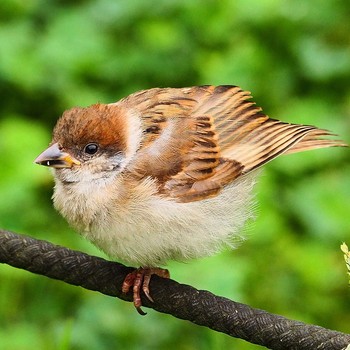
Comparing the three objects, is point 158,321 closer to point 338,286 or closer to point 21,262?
point 338,286

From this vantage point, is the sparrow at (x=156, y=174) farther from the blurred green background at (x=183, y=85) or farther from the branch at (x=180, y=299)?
the blurred green background at (x=183, y=85)

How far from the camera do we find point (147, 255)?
2.84 m

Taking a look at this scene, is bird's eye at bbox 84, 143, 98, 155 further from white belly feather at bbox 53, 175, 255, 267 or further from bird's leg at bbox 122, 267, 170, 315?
bird's leg at bbox 122, 267, 170, 315

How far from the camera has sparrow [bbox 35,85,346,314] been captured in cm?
285

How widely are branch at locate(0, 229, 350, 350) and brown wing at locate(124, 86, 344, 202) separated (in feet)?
1.07

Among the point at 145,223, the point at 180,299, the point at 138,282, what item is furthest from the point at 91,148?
the point at 180,299

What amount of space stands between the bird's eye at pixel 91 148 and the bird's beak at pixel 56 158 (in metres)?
0.05

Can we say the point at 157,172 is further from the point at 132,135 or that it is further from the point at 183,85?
the point at 183,85

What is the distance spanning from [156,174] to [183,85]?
238cm

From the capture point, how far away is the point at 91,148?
118 inches

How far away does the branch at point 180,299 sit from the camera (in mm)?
2217

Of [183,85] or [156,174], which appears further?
[183,85]

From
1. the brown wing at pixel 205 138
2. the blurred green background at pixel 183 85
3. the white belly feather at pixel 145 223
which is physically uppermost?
the brown wing at pixel 205 138

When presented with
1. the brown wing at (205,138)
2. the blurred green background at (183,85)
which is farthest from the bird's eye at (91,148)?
the blurred green background at (183,85)
